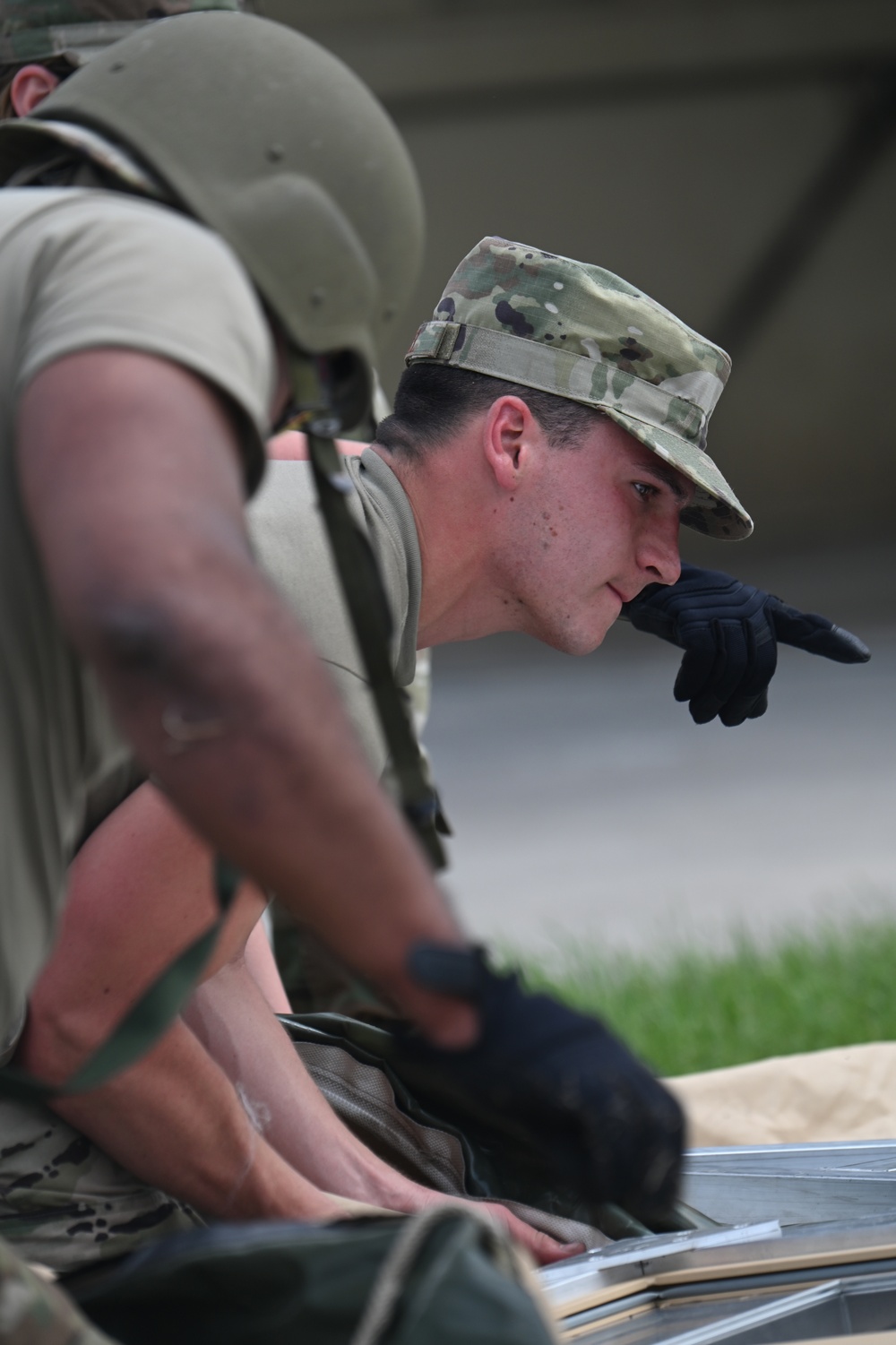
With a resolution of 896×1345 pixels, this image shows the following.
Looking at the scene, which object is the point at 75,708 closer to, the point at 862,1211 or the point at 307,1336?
the point at 307,1336

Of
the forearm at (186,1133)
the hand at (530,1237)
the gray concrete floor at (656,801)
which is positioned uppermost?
the forearm at (186,1133)

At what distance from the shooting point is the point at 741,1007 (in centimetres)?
338

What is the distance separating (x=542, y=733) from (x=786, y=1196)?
466 centimetres

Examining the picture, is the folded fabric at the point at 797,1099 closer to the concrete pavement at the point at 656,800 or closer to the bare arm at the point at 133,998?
the bare arm at the point at 133,998

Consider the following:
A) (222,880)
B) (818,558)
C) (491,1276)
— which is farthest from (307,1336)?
(818,558)

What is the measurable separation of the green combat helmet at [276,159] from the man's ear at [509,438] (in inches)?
29.9

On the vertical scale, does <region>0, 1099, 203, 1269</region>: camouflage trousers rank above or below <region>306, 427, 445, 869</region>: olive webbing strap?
below

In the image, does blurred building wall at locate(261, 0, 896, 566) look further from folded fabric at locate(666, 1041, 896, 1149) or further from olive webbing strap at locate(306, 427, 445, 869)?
olive webbing strap at locate(306, 427, 445, 869)

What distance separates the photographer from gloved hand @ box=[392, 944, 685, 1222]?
A: 2.94ft

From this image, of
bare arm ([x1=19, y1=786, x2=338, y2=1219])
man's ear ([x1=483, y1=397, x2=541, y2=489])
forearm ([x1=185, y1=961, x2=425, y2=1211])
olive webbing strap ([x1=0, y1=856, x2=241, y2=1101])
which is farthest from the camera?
man's ear ([x1=483, y1=397, x2=541, y2=489])

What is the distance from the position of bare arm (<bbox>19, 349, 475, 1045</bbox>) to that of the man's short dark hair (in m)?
1.08

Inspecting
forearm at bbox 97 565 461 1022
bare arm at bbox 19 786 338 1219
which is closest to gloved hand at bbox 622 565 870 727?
bare arm at bbox 19 786 338 1219

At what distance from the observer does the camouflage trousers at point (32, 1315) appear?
0.91 metres

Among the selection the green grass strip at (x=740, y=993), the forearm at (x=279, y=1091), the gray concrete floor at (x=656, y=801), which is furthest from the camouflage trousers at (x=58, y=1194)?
the gray concrete floor at (x=656, y=801)
